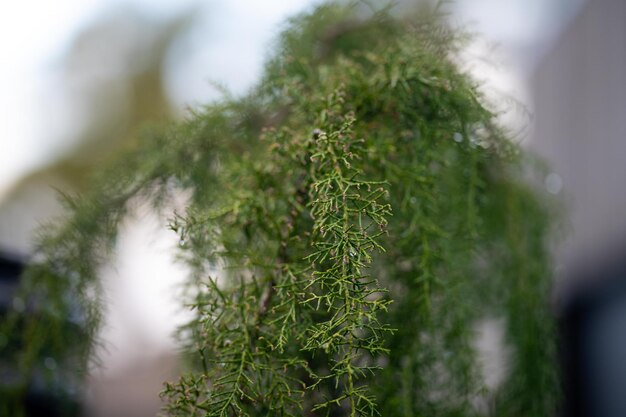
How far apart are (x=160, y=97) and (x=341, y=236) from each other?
2921mm

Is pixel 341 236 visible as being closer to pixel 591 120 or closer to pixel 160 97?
pixel 591 120

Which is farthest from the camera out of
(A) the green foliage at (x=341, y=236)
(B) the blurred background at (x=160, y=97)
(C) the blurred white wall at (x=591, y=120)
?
(C) the blurred white wall at (x=591, y=120)

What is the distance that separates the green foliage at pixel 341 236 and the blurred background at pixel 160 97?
5 cm

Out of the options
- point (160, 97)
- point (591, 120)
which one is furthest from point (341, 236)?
point (160, 97)

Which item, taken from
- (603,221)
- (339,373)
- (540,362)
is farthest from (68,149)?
(339,373)

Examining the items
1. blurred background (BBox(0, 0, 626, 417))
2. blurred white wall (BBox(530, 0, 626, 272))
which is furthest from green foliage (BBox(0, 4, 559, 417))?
blurred white wall (BBox(530, 0, 626, 272))

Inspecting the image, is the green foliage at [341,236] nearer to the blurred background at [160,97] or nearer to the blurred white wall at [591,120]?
the blurred background at [160,97]

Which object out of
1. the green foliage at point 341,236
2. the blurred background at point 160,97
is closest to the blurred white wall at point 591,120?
the blurred background at point 160,97

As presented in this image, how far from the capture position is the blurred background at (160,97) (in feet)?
3.93

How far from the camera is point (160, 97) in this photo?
310cm

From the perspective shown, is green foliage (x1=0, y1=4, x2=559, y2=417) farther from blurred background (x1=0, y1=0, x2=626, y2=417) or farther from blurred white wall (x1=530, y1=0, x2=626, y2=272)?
blurred white wall (x1=530, y1=0, x2=626, y2=272)

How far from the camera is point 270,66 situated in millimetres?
605

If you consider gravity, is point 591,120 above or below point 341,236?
above

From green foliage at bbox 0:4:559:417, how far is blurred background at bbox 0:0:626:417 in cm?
5
